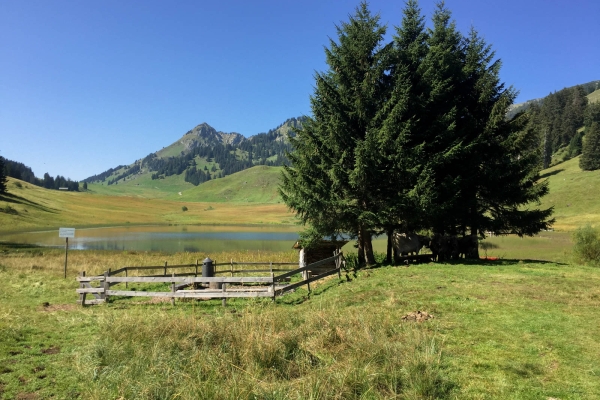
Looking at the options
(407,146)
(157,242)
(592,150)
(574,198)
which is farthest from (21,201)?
(592,150)

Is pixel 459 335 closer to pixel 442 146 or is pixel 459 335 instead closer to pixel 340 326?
pixel 340 326

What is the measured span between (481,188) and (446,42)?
1025 cm

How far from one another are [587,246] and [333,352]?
2685cm

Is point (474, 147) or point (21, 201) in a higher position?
point (21, 201)

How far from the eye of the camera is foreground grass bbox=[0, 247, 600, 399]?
6.17m

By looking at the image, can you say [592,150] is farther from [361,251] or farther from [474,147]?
[361,251]

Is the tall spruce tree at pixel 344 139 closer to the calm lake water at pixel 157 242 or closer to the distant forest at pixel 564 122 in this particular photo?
the calm lake water at pixel 157 242

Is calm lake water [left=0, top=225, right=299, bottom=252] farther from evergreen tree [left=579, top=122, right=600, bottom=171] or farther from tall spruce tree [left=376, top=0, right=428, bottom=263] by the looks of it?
evergreen tree [left=579, top=122, right=600, bottom=171]

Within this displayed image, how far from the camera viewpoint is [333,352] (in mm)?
7613

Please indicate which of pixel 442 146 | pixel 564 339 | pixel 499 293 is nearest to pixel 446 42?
pixel 442 146

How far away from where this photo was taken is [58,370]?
7578 mm

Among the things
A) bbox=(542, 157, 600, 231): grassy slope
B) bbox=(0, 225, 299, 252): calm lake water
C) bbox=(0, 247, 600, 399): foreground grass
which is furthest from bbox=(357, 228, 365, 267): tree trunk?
bbox=(542, 157, 600, 231): grassy slope

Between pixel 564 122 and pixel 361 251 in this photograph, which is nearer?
pixel 361 251

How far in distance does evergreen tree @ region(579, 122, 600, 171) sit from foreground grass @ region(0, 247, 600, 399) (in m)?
90.5
